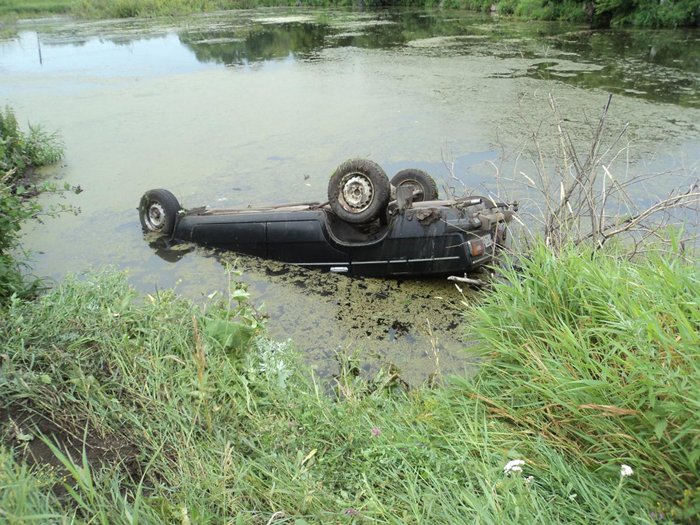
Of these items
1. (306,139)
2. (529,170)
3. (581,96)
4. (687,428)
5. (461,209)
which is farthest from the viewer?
(581,96)

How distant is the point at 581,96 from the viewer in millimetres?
8227

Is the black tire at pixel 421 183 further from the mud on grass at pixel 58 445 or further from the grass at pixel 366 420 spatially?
the mud on grass at pixel 58 445

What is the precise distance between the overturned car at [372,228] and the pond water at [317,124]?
0.63 ft

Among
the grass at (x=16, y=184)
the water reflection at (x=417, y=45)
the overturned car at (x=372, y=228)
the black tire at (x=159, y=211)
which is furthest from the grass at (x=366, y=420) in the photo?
the water reflection at (x=417, y=45)

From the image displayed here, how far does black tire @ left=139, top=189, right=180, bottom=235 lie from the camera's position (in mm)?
4871

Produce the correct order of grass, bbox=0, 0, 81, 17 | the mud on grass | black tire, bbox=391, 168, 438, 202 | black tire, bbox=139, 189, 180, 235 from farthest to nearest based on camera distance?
A: grass, bbox=0, 0, 81, 17
black tire, bbox=139, 189, 180, 235
black tire, bbox=391, 168, 438, 202
the mud on grass

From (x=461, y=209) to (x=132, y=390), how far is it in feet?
8.54

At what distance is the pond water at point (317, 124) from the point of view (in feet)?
13.0

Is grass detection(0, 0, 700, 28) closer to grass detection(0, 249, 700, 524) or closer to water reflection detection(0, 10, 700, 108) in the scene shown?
water reflection detection(0, 10, 700, 108)

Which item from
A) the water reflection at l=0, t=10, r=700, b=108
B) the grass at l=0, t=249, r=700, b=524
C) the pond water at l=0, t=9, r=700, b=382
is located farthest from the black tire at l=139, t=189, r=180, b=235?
the water reflection at l=0, t=10, r=700, b=108

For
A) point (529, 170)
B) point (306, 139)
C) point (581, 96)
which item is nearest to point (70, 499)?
point (529, 170)

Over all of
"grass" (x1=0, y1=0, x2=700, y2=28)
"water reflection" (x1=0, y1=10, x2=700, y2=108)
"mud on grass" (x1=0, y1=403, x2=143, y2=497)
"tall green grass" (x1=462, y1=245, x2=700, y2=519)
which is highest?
"grass" (x1=0, y1=0, x2=700, y2=28)

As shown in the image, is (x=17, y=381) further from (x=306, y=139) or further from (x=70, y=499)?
(x=306, y=139)

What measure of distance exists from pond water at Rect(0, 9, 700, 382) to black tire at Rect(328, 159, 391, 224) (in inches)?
24.4
